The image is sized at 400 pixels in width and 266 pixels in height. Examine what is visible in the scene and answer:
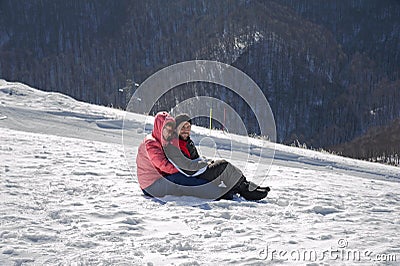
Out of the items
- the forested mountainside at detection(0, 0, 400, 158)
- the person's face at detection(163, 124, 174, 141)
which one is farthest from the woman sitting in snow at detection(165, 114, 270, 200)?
the forested mountainside at detection(0, 0, 400, 158)

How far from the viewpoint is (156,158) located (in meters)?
5.68

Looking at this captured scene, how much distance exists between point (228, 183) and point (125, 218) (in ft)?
5.57

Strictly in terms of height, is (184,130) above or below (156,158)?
above

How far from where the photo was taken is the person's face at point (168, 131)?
5.74 metres

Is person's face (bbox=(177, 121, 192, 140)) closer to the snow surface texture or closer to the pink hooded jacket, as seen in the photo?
the pink hooded jacket

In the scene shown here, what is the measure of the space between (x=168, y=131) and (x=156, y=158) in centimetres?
38

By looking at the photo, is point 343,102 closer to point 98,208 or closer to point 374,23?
point 374,23

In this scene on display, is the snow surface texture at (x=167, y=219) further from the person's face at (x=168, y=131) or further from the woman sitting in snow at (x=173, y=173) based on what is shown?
the person's face at (x=168, y=131)

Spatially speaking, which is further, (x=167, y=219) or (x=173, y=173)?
(x=173, y=173)

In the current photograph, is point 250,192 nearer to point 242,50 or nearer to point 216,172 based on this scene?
point 216,172

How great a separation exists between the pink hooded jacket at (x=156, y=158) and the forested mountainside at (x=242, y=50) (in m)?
66.3

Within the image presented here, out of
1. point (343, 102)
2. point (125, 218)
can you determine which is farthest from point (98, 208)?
point (343, 102)

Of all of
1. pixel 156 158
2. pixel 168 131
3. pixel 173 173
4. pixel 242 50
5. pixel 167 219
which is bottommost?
pixel 167 219

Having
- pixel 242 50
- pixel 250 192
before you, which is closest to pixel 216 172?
pixel 250 192
